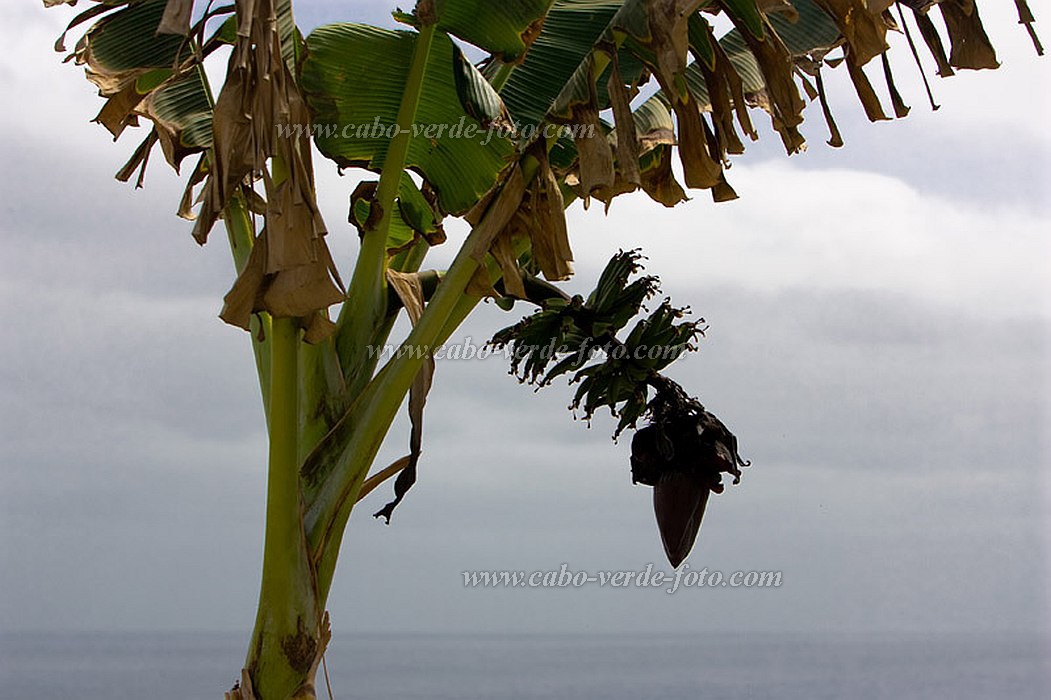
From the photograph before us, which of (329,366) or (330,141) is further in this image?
(330,141)

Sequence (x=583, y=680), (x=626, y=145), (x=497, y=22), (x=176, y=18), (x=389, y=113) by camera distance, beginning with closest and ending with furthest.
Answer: (x=176, y=18)
(x=626, y=145)
(x=497, y=22)
(x=389, y=113)
(x=583, y=680)

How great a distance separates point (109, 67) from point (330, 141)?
0.54 meters

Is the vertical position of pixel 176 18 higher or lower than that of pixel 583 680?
higher

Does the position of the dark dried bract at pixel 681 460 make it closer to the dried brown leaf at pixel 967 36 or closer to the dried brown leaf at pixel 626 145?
the dried brown leaf at pixel 626 145

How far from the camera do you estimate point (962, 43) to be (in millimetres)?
2369

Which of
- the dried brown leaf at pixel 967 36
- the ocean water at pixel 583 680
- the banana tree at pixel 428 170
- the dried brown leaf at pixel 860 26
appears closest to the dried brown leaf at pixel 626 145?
the banana tree at pixel 428 170

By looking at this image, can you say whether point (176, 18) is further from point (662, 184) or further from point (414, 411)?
point (662, 184)

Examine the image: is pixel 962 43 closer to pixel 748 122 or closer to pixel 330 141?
pixel 748 122

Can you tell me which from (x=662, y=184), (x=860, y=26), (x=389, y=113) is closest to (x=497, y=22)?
(x=389, y=113)

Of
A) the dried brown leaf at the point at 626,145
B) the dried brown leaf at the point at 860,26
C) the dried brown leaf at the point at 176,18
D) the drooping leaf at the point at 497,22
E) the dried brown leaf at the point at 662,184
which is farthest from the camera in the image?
the dried brown leaf at the point at 662,184

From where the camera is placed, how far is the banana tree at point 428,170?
220 centimetres

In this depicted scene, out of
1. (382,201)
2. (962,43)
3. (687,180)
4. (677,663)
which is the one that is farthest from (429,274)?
(677,663)

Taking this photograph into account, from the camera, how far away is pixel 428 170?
296 centimetres

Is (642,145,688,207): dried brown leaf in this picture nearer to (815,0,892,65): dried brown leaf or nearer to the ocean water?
(815,0,892,65): dried brown leaf
